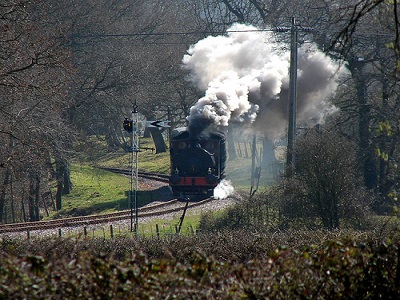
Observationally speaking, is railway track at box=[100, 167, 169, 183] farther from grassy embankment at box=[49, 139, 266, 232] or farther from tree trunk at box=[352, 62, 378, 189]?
tree trunk at box=[352, 62, 378, 189]

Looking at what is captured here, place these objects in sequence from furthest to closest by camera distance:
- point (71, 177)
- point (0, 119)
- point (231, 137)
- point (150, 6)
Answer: point (150, 6) < point (231, 137) < point (71, 177) < point (0, 119)

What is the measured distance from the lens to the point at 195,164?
1093 inches

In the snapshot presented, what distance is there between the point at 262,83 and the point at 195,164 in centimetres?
701

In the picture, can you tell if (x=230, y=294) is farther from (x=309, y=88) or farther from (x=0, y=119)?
(x=309, y=88)

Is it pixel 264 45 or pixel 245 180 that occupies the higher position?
pixel 264 45

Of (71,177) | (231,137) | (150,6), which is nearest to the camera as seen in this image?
(71,177)

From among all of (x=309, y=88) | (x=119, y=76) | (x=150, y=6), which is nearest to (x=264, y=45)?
(x=309, y=88)

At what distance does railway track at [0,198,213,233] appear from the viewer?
24825mm

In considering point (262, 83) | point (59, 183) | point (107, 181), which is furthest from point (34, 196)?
point (262, 83)

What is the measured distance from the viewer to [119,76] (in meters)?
38.5

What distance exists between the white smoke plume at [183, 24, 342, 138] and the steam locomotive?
137cm

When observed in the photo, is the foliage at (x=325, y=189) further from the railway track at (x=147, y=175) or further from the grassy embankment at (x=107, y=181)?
the railway track at (x=147, y=175)

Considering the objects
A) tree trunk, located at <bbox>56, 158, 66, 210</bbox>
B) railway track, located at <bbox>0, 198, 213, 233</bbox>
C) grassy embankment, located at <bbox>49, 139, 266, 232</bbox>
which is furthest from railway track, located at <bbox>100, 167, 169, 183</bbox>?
railway track, located at <bbox>0, 198, 213, 233</bbox>

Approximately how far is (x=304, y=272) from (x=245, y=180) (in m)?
37.0
